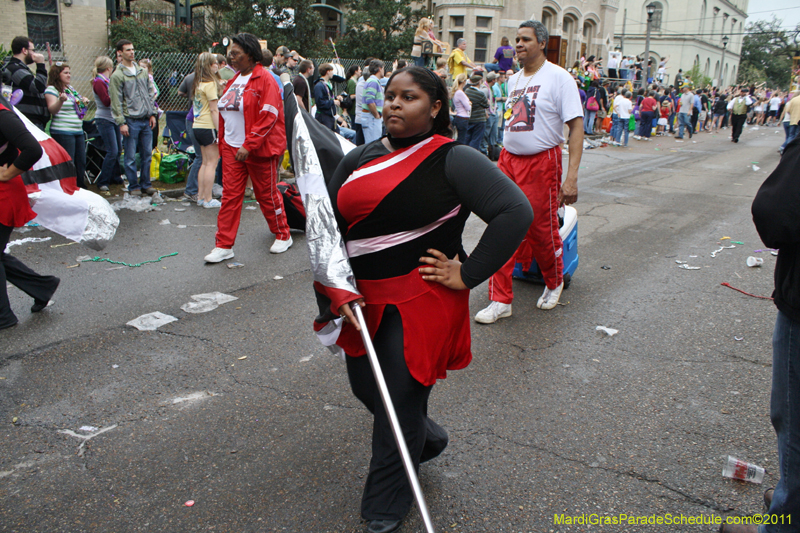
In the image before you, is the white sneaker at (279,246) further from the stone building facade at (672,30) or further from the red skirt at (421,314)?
the stone building facade at (672,30)

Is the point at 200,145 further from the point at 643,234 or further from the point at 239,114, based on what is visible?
the point at 643,234

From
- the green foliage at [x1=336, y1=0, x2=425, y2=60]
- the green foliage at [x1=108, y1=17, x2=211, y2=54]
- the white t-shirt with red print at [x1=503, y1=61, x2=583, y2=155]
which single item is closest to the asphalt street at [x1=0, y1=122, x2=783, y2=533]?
the white t-shirt with red print at [x1=503, y1=61, x2=583, y2=155]

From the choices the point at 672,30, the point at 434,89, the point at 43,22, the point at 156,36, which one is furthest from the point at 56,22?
the point at 672,30

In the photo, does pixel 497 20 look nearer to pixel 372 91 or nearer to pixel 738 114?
pixel 738 114

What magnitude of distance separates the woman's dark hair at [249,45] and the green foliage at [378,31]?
87.0 feet

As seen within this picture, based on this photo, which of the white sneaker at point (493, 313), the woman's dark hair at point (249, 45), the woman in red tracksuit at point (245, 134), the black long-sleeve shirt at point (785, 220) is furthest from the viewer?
the woman in red tracksuit at point (245, 134)

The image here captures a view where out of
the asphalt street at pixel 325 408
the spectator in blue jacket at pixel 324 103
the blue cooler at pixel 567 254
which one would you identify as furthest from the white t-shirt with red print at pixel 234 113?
the spectator in blue jacket at pixel 324 103

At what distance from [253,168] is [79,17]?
53.8ft

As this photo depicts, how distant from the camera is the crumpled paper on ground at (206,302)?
192 inches

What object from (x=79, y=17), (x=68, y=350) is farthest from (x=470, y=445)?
(x=79, y=17)

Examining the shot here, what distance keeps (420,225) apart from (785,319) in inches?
50.8

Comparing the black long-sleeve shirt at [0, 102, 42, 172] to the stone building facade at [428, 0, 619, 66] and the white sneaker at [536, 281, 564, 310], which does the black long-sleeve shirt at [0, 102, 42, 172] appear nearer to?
the white sneaker at [536, 281, 564, 310]

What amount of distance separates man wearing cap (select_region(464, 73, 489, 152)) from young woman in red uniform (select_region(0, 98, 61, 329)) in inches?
361

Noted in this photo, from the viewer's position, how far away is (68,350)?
13.4ft
